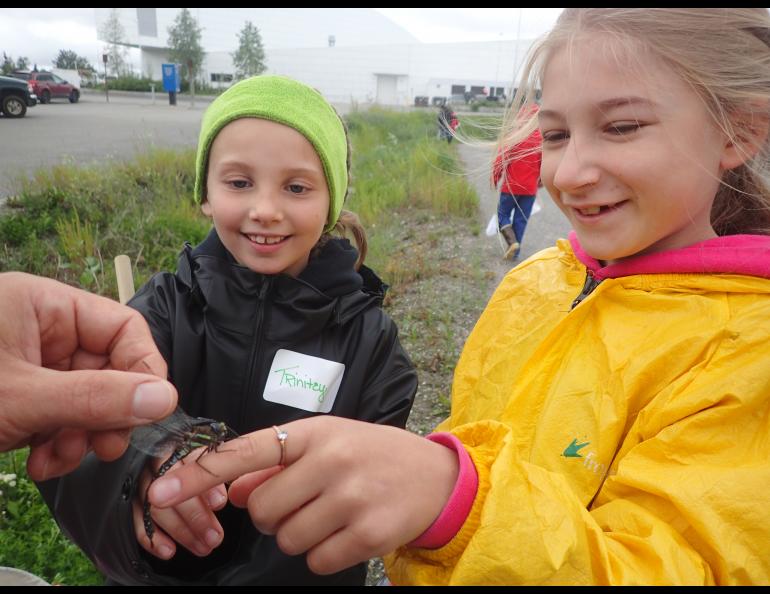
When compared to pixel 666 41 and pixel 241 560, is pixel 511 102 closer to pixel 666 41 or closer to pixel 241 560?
pixel 666 41

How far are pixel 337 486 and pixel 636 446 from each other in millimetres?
658

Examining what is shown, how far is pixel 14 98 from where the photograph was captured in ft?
25.9

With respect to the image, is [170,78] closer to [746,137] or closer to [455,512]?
[746,137]

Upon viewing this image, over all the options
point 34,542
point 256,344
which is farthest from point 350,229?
point 34,542

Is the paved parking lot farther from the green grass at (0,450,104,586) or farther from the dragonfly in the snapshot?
the dragonfly

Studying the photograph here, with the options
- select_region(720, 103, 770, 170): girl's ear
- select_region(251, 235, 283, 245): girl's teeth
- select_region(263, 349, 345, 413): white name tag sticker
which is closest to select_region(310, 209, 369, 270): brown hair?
select_region(251, 235, 283, 245): girl's teeth

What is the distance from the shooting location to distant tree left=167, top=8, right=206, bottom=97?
1572 inches

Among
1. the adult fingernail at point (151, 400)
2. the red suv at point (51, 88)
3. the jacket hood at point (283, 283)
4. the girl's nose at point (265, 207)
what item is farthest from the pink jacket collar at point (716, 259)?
the red suv at point (51, 88)

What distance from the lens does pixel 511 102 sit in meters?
1.82

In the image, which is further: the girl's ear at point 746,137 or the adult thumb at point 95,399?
the girl's ear at point 746,137

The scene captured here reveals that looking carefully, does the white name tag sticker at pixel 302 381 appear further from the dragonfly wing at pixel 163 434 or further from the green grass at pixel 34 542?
the green grass at pixel 34 542

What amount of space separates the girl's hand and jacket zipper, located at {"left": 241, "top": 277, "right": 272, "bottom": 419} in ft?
1.51

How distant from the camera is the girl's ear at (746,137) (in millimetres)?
1240

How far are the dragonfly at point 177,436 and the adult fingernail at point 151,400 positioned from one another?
12 centimetres
